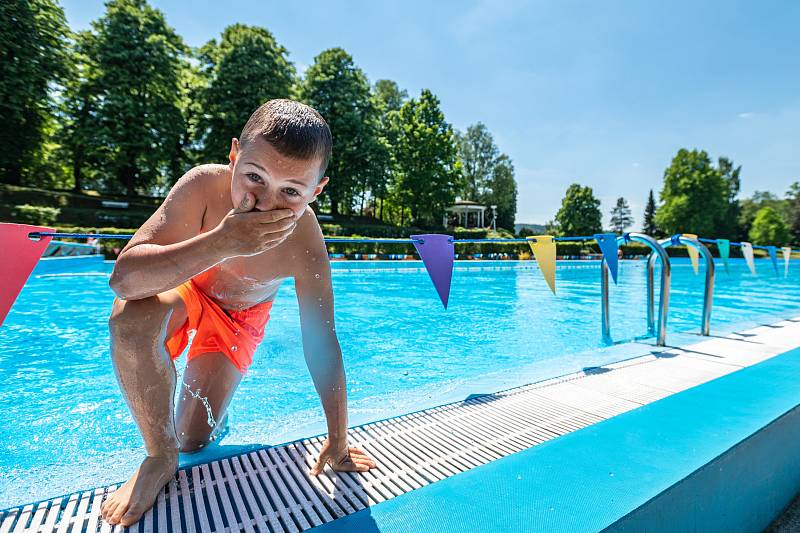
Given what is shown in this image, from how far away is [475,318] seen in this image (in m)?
7.69

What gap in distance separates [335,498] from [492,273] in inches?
640

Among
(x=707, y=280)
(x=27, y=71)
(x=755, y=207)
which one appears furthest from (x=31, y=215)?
(x=755, y=207)

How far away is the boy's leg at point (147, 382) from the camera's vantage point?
1.34m

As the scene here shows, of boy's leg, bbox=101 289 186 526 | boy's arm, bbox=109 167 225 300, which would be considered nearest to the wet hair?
boy's arm, bbox=109 167 225 300

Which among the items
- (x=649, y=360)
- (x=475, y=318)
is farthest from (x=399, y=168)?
(x=649, y=360)

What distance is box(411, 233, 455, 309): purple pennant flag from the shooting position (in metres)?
3.40

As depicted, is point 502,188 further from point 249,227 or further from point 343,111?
point 249,227

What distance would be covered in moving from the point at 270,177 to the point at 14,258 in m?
1.75

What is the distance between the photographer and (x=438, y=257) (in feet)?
11.3

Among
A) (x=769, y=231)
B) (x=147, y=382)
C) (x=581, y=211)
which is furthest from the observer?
(x=581, y=211)

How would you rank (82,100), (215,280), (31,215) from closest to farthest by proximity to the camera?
(215,280) → (31,215) → (82,100)

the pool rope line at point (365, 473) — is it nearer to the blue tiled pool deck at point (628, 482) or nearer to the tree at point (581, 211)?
the blue tiled pool deck at point (628, 482)

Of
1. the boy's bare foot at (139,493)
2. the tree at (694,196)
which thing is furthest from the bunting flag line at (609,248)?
the tree at (694,196)

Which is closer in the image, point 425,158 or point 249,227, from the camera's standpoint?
point 249,227
